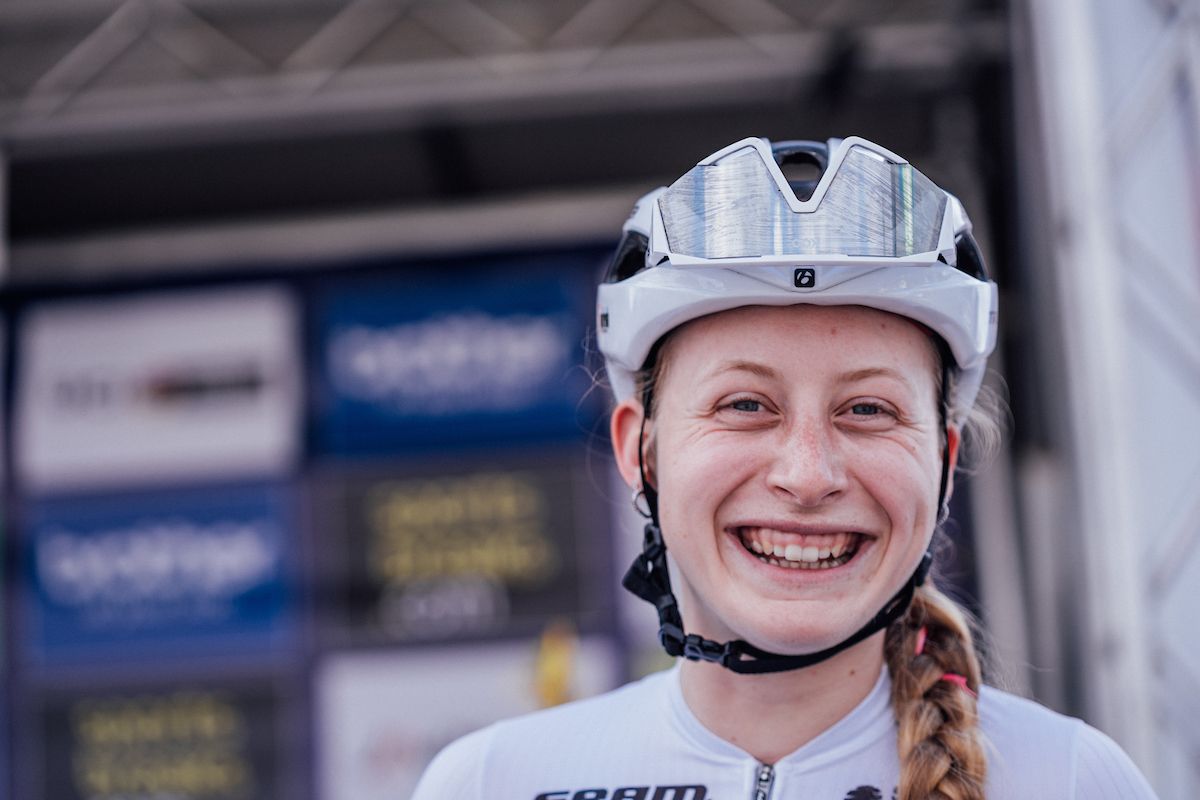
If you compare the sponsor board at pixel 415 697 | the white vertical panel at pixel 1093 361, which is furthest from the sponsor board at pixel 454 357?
the white vertical panel at pixel 1093 361

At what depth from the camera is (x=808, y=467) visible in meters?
1.20

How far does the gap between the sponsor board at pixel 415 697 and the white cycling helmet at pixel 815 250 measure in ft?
9.61

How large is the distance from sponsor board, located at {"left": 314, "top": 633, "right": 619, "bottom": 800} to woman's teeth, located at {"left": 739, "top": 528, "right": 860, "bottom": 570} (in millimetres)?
2998

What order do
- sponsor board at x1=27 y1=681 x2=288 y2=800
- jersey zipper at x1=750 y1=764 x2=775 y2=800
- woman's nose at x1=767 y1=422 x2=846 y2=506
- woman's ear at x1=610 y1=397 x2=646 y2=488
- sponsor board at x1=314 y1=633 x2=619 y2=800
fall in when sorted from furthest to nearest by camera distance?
sponsor board at x1=27 y1=681 x2=288 y2=800 → sponsor board at x1=314 y1=633 x2=619 y2=800 → woman's ear at x1=610 y1=397 x2=646 y2=488 → jersey zipper at x1=750 y1=764 x2=775 y2=800 → woman's nose at x1=767 y1=422 x2=846 y2=506

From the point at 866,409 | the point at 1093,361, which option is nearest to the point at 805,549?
the point at 866,409

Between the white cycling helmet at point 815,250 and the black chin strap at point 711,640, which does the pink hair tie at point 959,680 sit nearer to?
the black chin strap at point 711,640

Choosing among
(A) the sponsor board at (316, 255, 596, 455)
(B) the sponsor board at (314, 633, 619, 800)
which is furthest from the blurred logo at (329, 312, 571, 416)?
(B) the sponsor board at (314, 633, 619, 800)

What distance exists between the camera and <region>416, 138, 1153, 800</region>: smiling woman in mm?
1235

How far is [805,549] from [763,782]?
0.96 ft

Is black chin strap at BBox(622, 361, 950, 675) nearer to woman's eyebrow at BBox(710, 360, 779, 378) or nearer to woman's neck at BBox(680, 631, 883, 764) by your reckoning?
woman's neck at BBox(680, 631, 883, 764)

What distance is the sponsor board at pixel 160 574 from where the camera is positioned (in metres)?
4.29

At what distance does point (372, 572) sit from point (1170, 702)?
2718mm

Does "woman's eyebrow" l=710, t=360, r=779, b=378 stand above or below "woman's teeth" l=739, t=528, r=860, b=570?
above

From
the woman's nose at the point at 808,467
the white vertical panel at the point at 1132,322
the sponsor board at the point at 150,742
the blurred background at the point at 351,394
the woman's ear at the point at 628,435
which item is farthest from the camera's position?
the sponsor board at the point at 150,742
